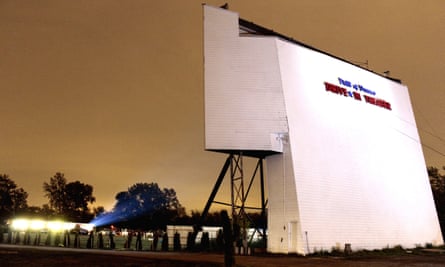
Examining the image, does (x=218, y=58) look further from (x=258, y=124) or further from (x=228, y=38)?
(x=258, y=124)

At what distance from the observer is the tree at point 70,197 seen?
116m

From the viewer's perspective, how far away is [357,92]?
3100 cm

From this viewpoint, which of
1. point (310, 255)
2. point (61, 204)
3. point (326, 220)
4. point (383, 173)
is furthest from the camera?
point (61, 204)

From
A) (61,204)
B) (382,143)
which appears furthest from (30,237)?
(61,204)

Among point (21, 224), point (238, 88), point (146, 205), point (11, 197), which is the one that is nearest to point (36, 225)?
point (21, 224)

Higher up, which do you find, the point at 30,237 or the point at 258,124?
the point at 258,124

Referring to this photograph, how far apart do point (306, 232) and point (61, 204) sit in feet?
340

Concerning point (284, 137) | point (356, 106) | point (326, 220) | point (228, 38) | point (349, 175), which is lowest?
point (326, 220)

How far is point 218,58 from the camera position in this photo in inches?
1018

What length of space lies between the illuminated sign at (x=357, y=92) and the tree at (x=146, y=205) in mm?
62397

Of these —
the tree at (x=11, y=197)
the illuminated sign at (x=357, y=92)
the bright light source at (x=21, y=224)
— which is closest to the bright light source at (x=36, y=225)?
the bright light source at (x=21, y=224)

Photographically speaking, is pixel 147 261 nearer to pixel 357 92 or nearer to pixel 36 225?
pixel 357 92

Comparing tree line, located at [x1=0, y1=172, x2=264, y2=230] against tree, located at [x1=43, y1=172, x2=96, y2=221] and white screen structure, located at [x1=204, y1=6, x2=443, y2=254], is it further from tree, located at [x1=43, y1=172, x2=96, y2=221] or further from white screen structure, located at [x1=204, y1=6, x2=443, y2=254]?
white screen structure, located at [x1=204, y1=6, x2=443, y2=254]

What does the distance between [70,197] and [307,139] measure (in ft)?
335
